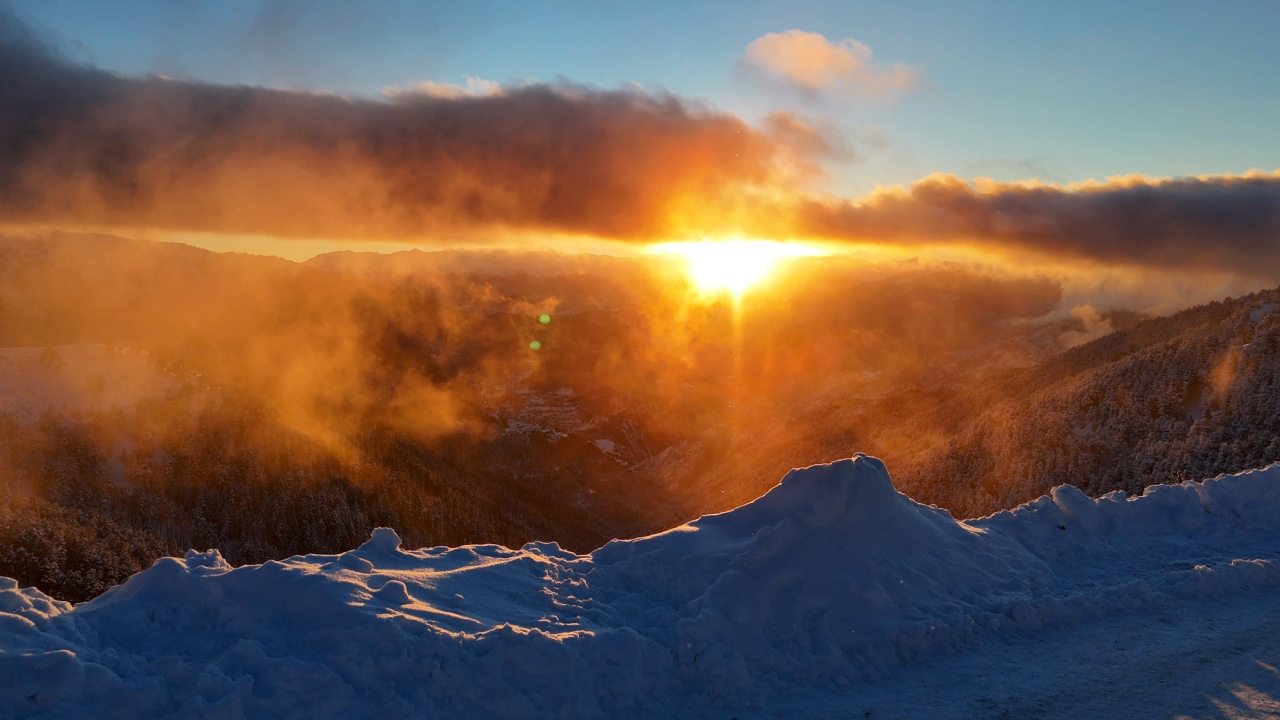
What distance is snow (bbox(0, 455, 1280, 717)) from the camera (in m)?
8.33

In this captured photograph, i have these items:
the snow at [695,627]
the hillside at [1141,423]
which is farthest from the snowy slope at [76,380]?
the snow at [695,627]

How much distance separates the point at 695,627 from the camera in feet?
32.6

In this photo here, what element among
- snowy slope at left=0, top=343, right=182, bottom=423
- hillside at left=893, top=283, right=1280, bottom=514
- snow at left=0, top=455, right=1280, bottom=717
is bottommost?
snowy slope at left=0, top=343, right=182, bottom=423

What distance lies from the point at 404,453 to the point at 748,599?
180 metres

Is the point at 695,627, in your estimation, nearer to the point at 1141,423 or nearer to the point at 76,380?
the point at 1141,423

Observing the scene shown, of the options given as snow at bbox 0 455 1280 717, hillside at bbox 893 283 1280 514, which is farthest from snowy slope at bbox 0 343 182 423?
snow at bbox 0 455 1280 717

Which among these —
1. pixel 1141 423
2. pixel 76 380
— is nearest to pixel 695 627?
pixel 1141 423

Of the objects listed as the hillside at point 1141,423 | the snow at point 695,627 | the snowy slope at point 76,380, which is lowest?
the snowy slope at point 76,380

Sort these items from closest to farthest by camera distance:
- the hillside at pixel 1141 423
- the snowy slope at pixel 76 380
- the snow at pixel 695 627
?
the snow at pixel 695 627 < the hillside at pixel 1141 423 < the snowy slope at pixel 76 380

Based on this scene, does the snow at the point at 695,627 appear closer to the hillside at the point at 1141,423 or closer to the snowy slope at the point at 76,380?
the hillside at the point at 1141,423

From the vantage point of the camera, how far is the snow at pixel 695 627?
8328 millimetres

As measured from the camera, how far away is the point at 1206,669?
381 inches

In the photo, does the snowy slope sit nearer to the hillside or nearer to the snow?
the hillside

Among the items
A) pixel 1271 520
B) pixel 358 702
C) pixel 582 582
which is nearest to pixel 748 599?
pixel 582 582
